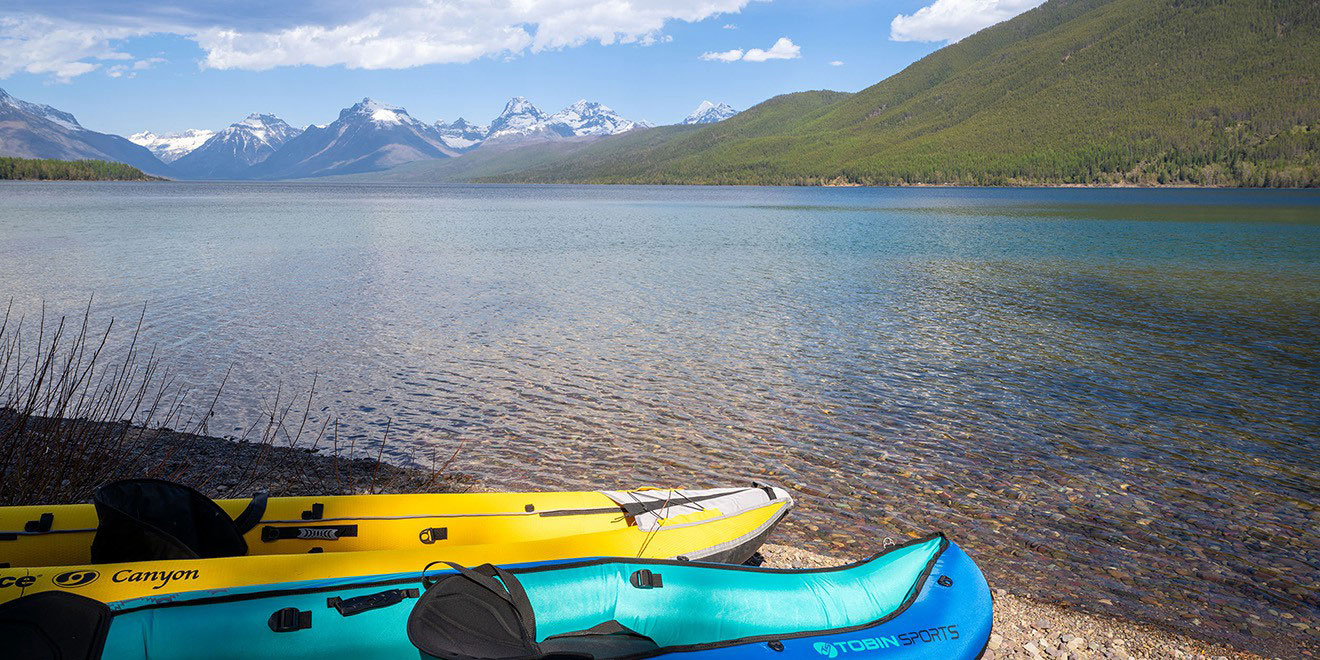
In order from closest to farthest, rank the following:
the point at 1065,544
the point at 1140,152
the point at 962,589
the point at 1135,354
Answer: the point at 962,589 → the point at 1065,544 → the point at 1135,354 → the point at 1140,152

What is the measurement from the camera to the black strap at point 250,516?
163 inches

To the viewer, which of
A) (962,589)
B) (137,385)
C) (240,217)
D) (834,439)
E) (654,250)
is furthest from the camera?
(240,217)

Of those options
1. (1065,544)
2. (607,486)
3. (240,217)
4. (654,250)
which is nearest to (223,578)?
(607,486)

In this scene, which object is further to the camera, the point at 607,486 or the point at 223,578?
the point at 607,486

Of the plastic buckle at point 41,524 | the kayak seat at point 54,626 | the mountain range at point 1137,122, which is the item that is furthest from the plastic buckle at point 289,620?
the mountain range at point 1137,122

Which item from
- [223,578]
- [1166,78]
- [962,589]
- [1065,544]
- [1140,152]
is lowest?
[1065,544]

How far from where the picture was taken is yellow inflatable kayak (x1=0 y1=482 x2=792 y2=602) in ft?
10.3

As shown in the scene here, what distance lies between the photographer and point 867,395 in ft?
33.6

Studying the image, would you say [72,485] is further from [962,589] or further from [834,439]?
[834,439]

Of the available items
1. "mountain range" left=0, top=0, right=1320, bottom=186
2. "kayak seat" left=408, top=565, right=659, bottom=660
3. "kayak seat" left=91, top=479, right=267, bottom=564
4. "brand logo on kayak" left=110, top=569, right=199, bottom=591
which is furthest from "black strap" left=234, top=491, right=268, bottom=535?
"mountain range" left=0, top=0, right=1320, bottom=186

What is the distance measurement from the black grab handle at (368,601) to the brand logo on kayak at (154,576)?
1.82 feet

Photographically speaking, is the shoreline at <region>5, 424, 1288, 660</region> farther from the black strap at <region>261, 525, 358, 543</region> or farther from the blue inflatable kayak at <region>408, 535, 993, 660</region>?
the black strap at <region>261, 525, 358, 543</region>

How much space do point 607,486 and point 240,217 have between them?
161 ft

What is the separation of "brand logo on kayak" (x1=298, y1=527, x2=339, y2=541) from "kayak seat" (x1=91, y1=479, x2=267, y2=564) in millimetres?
237
